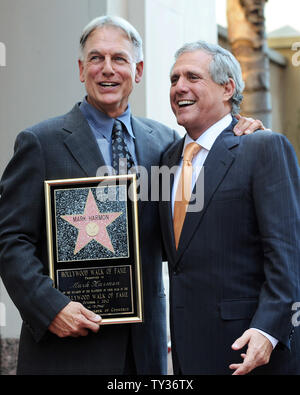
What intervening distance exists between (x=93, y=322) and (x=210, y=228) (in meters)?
0.68

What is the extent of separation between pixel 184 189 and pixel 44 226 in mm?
702

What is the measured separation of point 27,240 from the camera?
10.1 feet

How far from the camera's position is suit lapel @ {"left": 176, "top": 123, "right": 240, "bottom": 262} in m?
3.04

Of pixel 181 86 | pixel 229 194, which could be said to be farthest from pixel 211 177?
pixel 181 86

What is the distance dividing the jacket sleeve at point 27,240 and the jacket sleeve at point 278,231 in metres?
0.91

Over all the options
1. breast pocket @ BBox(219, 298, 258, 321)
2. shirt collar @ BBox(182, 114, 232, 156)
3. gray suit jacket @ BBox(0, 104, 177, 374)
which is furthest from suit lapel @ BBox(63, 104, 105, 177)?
breast pocket @ BBox(219, 298, 258, 321)

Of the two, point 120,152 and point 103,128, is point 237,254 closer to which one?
point 120,152

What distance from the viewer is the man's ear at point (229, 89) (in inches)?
128

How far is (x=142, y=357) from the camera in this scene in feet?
10.5

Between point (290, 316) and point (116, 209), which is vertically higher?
point (116, 209)

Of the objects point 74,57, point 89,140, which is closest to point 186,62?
point 89,140

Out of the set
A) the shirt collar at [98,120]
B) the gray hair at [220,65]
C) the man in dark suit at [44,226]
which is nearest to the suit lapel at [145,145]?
the man in dark suit at [44,226]

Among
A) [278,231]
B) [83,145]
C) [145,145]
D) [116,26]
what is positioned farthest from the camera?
[145,145]
